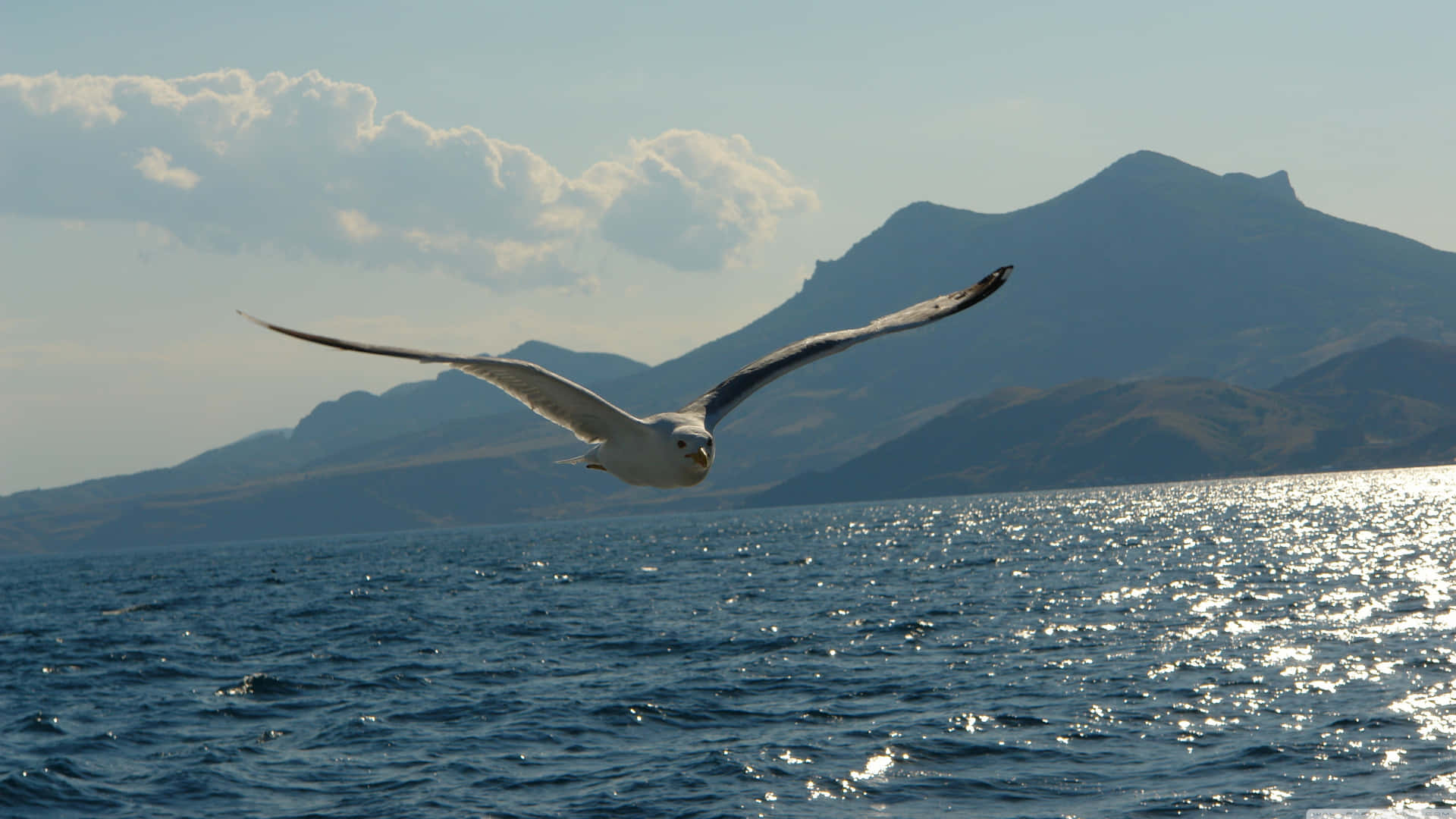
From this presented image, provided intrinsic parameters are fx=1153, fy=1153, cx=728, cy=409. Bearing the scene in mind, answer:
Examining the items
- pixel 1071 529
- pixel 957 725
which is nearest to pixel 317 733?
pixel 957 725

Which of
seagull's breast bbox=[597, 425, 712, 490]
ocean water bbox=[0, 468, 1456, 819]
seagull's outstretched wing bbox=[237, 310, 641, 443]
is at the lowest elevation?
ocean water bbox=[0, 468, 1456, 819]

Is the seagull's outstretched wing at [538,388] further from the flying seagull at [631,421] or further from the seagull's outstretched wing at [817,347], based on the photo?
the seagull's outstretched wing at [817,347]

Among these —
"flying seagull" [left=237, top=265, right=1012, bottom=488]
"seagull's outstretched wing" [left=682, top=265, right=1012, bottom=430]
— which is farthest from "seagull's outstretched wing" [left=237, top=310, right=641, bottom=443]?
"seagull's outstretched wing" [left=682, top=265, right=1012, bottom=430]

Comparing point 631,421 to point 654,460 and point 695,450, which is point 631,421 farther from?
point 695,450

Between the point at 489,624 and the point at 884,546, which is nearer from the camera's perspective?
the point at 489,624

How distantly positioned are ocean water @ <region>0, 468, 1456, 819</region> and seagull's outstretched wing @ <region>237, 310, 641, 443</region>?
45.7 ft

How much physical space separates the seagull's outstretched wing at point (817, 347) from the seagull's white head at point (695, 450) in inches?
46.3

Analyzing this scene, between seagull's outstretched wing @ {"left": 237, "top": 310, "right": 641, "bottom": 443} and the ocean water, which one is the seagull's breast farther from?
the ocean water

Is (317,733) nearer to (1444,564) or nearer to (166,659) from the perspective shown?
(166,659)

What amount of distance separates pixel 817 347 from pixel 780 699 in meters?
20.8

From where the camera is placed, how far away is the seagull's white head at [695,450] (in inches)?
454

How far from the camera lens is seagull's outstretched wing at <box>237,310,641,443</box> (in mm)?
9078

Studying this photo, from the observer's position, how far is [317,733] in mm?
31219

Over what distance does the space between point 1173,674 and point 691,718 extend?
1466 centimetres
